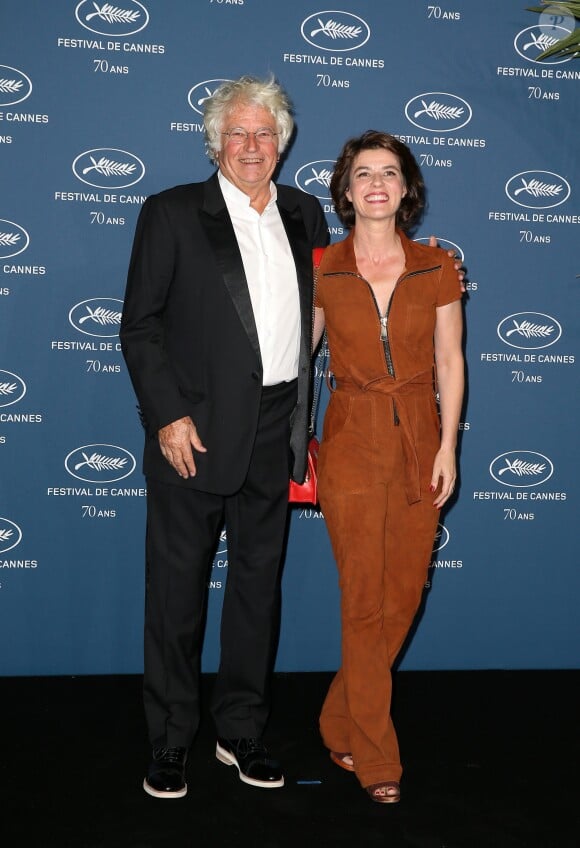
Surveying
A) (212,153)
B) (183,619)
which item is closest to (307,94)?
(212,153)

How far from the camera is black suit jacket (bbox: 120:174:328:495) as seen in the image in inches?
111

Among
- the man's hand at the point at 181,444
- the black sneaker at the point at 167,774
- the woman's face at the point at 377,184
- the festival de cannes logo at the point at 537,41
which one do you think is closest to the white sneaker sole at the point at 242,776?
the black sneaker at the point at 167,774

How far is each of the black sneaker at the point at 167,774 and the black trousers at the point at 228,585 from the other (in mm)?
34

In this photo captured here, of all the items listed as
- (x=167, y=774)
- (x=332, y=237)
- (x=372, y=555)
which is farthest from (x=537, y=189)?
(x=167, y=774)

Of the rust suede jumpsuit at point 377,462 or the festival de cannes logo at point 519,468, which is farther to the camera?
the festival de cannes logo at point 519,468

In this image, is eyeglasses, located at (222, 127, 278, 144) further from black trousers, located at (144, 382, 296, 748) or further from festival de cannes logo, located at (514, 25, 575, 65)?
festival de cannes logo, located at (514, 25, 575, 65)

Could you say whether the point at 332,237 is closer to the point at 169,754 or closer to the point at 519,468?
the point at 519,468

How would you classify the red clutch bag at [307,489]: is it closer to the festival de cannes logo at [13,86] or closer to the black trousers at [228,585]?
the black trousers at [228,585]

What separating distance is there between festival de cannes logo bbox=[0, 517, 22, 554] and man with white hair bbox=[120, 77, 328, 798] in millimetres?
973

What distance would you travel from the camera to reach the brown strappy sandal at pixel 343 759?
120 inches

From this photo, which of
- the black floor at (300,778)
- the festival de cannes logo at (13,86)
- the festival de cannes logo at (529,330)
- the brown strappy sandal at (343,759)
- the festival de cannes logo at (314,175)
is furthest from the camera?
the festival de cannes logo at (529,330)

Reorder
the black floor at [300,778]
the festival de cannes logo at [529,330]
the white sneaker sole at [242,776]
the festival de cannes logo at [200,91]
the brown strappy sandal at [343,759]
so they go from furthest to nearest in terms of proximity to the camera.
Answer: the festival de cannes logo at [529,330] → the festival de cannes logo at [200,91] → the brown strappy sandal at [343,759] → the white sneaker sole at [242,776] → the black floor at [300,778]

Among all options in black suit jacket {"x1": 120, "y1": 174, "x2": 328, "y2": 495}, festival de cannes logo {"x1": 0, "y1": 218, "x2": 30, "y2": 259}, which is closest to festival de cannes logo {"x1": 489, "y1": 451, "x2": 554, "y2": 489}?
black suit jacket {"x1": 120, "y1": 174, "x2": 328, "y2": 495}

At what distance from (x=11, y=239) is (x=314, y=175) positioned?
3.98 feet
